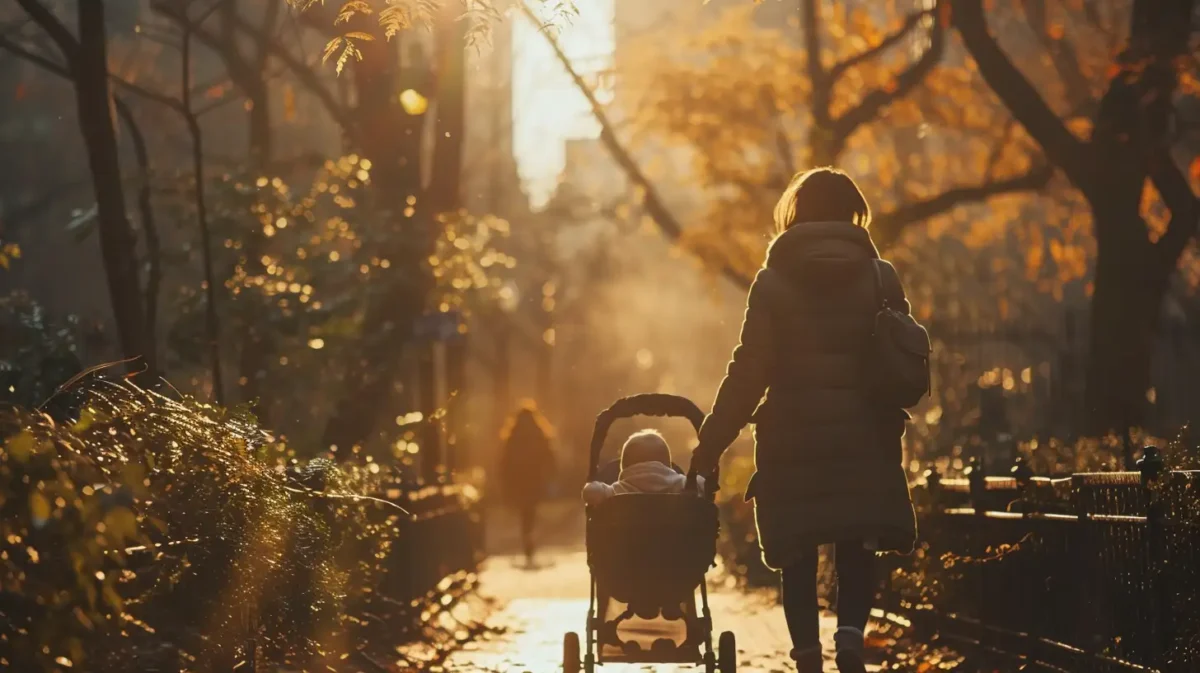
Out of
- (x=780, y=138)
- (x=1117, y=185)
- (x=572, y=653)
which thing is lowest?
(x=572, y=653)

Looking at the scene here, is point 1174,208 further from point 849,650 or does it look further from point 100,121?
point 849,650

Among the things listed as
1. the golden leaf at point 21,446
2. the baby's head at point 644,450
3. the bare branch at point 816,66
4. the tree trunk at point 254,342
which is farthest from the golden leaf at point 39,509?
the bare branch at point 816,66

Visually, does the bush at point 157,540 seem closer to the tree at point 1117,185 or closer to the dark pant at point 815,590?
the dark pant at point 815,590

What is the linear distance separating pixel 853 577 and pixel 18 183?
42.9m

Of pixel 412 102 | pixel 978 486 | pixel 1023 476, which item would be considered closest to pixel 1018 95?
pixel 412 102

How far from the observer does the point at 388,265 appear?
19.0 m

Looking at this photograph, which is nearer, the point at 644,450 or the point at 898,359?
the point at 898,359

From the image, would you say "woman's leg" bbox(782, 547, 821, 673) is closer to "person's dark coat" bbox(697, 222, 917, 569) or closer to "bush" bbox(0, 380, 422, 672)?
"person's dark coat" bbox(697, 222, 917, 569)

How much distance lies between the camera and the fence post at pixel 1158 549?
888 centimetres

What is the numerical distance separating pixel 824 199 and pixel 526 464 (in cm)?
2219

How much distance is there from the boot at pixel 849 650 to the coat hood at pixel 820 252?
134 centimetres

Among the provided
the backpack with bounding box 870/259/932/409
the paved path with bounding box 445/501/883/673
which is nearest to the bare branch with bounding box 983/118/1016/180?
the paved path with bounding box 445/501/883/673

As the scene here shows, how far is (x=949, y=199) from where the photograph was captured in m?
21.8

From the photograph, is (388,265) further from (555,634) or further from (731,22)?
(731,22)
